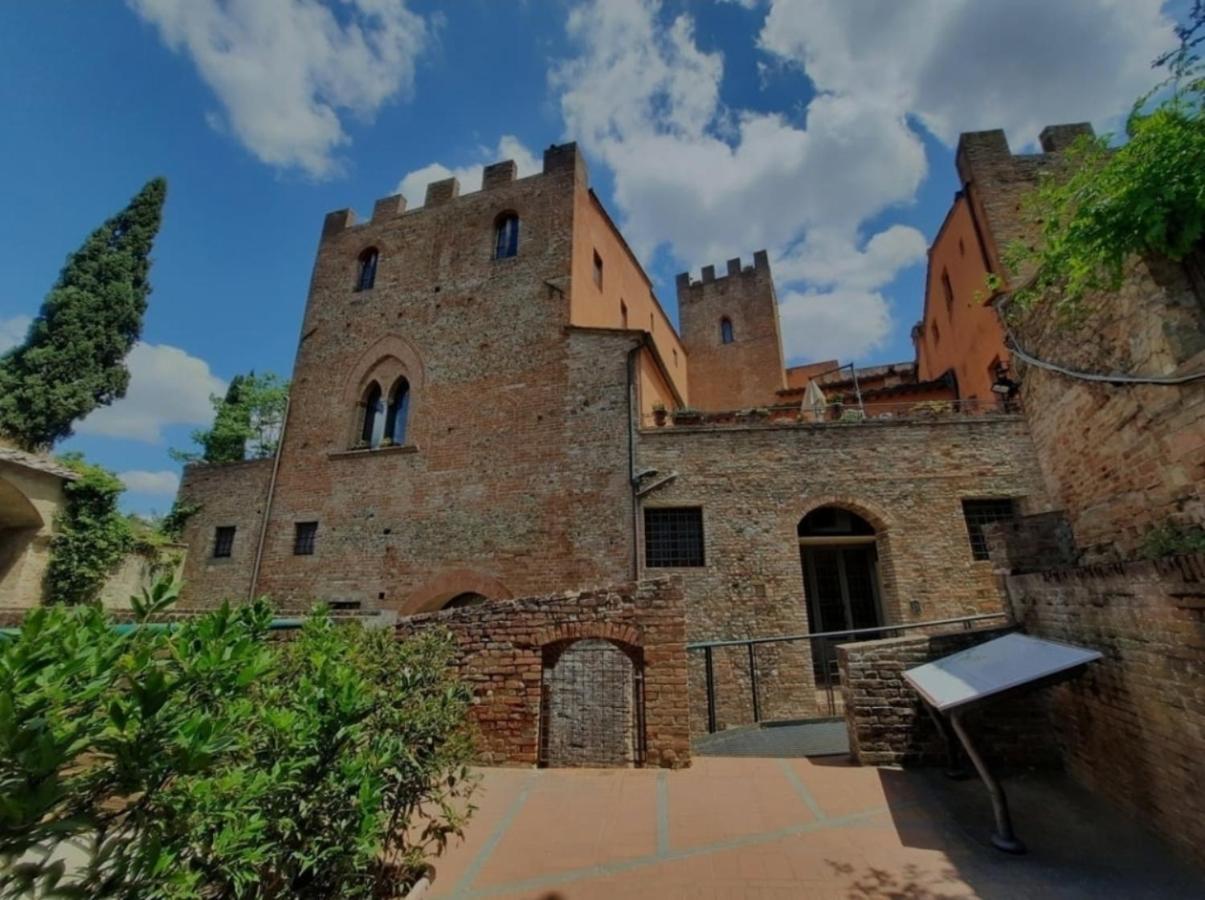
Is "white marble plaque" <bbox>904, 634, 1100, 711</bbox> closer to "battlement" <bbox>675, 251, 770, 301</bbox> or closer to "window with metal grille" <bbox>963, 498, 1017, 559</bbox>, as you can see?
"window with metal grille" <bbox>963, 498, 1017, 559</bbox>

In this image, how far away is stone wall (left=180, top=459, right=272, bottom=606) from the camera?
42.4 feet

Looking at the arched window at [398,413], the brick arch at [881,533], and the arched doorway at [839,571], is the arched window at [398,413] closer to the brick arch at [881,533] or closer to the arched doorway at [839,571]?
the brick arch at [881,533]

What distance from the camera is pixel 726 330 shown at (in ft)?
77.3

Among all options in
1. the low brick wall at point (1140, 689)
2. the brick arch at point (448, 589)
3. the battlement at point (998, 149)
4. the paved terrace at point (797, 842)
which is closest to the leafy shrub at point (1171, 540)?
the low brick wall at point (1140, 689)

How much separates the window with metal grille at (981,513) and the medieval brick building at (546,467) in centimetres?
5

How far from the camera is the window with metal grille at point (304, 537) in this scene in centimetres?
1269

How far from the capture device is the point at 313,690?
99.2 inches

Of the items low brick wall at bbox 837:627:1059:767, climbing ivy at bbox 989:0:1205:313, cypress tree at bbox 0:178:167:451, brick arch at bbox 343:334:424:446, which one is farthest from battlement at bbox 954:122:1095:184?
cypress tree at bbox 0:178:167:451

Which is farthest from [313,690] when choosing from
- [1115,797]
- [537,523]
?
[537,523]

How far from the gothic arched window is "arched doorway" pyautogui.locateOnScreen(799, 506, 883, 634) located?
1354 centimetres

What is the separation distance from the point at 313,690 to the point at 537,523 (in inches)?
337

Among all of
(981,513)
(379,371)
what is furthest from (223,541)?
(981,513)

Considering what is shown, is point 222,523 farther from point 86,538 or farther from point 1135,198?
point 1135,198

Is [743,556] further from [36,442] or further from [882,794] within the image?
[36,442]
